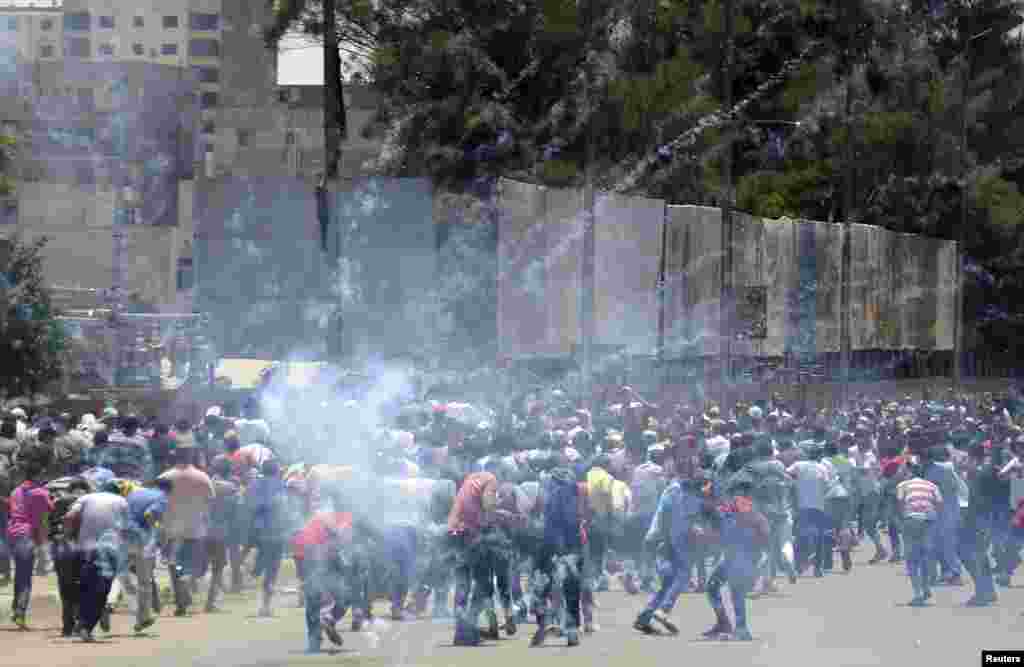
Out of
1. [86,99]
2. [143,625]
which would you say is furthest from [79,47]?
[143,625]

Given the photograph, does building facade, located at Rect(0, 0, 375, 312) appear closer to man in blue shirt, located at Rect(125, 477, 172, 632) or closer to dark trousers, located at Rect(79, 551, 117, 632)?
man in blue shirt, located at Rect(125, 477, 172, 632)

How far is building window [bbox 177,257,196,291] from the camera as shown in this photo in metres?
37.2

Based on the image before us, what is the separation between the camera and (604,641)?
47.7 feet

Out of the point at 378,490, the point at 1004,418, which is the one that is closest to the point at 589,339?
the point at 1004,418

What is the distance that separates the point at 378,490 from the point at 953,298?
36453mm

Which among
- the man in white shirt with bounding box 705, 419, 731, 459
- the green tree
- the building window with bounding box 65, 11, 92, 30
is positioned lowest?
the man in white shirt with bounding box 705, 419, 731, 459

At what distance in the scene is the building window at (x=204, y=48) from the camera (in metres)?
67.8

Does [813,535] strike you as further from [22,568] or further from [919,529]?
[22,568]

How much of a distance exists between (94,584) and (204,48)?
60705 millimetres

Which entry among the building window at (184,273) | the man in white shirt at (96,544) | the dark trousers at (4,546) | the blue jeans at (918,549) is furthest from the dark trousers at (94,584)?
the building window at (184,273)

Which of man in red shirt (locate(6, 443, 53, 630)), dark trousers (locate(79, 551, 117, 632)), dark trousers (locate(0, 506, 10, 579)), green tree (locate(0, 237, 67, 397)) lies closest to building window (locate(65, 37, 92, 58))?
green tree (locate(0, 237, 67, 397))

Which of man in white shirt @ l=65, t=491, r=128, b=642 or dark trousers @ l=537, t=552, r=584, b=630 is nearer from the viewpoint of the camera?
man in white shirt @ l=65, t=491, r=128, b=642

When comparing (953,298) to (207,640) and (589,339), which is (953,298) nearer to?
(589,339)

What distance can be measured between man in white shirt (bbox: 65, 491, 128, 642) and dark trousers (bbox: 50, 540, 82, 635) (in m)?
0.08
